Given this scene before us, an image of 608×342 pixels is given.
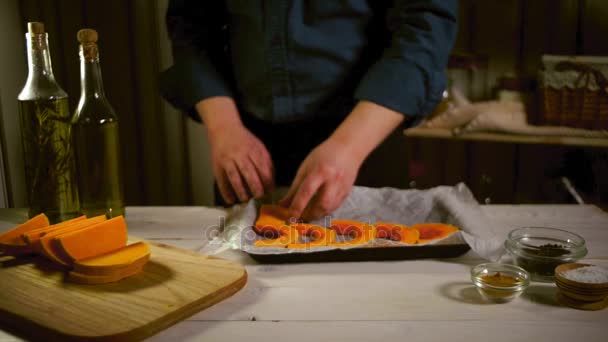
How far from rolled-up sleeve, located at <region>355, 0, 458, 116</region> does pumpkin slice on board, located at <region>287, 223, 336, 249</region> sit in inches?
11.6

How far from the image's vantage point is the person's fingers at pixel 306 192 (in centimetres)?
97

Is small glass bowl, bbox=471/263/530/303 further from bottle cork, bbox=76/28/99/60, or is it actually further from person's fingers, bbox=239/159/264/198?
bottle cork, bbox=76/28/99/60

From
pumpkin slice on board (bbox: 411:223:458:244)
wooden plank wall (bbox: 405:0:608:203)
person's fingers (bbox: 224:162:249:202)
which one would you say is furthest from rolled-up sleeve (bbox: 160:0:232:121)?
wooden plank wall (bbox: 405:0:608:203)

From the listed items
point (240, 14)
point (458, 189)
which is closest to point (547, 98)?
point (458, 189)

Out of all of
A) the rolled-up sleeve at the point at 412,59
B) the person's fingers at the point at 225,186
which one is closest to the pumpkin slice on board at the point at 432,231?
the rolled-up sleeve at the point at 412,59

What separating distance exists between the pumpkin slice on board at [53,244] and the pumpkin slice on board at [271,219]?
0.26m

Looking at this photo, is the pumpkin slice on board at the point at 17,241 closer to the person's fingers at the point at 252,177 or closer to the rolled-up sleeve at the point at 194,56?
the person's fingers at the point at 252,177

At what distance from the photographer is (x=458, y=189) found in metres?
1.17

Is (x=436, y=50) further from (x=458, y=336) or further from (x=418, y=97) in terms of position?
(x=458, y=336)

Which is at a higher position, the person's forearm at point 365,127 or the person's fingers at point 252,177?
the person's forearm at point 365,127

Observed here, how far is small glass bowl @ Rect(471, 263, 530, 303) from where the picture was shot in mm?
734

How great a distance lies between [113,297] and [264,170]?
1.48ft

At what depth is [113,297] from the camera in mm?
747

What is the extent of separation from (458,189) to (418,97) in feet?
0.66
